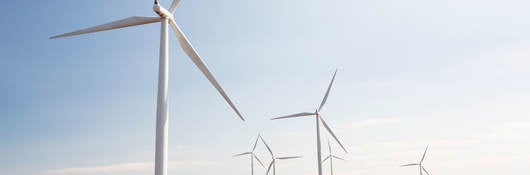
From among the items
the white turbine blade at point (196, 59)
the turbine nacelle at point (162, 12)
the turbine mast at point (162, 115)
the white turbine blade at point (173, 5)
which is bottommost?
the turbine mast at point (162, 115)

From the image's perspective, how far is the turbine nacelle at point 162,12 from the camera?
2562 cm

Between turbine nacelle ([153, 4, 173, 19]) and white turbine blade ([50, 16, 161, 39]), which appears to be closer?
turbine nacelle ([153, 4, 173, 19])

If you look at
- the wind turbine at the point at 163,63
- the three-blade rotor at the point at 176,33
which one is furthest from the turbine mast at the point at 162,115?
the three-blade rotor at the point at 176,33

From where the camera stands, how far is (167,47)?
81.0 ft

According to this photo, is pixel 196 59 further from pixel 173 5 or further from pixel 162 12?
pixel 173 5

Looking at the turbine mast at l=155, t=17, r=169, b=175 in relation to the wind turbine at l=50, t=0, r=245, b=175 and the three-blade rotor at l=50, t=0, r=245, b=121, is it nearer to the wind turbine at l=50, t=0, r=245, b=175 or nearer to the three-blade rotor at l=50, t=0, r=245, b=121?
the wind turbine at l=50, t=0, r=245, b=175

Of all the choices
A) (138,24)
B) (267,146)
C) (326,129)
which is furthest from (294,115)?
(138,24)

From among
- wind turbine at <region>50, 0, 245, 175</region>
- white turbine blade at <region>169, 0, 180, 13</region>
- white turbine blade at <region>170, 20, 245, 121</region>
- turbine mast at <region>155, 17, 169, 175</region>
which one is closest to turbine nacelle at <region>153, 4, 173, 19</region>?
wind turbine at <region>50, 0, 245, 175</region>

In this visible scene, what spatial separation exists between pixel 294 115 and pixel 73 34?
1518 inches

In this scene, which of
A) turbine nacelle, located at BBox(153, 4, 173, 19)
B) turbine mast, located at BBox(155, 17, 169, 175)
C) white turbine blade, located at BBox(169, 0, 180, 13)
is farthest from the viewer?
white turbine blade, located at BBox(169, 0, 180, 13)

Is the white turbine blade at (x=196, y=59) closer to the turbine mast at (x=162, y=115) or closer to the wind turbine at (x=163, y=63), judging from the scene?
the wind turbine at (x=163, y=63)

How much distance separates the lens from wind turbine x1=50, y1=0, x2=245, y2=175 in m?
22.5

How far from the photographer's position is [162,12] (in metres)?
26.0

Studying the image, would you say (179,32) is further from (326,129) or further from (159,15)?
(326,129)
